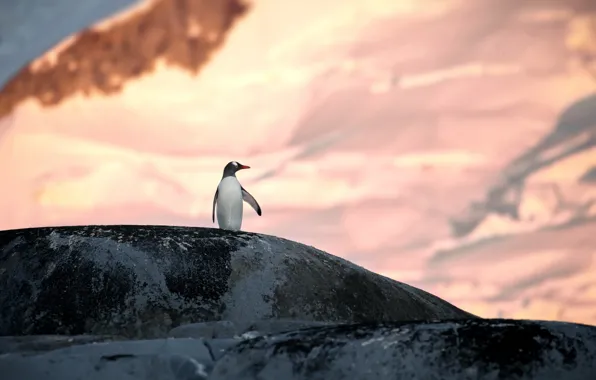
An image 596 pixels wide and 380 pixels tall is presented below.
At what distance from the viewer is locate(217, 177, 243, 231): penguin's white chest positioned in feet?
54.0

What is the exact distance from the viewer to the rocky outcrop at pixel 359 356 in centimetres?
761

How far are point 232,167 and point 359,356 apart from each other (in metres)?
9.42

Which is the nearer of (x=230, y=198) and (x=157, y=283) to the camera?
(x=157, y=283)

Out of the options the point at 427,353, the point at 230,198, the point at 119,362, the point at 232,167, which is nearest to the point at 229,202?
the point at 230,198

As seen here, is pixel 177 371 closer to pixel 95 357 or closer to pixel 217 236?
pixel 95 357

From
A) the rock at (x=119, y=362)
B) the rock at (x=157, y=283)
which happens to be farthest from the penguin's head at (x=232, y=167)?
the rock at (x=119, y=362)

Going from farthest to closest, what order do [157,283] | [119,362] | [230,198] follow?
[230,198] → [157,283] → [119,362]

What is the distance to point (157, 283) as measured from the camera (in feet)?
41.4

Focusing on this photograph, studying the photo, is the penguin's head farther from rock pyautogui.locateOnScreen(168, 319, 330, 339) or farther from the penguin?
rock pyautogui.locateOnScreen(168, 319, 330, 339)

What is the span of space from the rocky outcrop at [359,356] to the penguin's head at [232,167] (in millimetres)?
8318

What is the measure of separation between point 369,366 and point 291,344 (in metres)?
0.85

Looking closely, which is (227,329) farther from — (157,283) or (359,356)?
(157,283)

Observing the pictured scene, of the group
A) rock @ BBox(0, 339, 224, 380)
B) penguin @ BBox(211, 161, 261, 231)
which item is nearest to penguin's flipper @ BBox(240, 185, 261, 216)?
penguin @ BBox(211, 161, 261, 231)

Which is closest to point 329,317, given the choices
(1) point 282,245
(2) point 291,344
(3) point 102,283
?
(1) point 282,245
